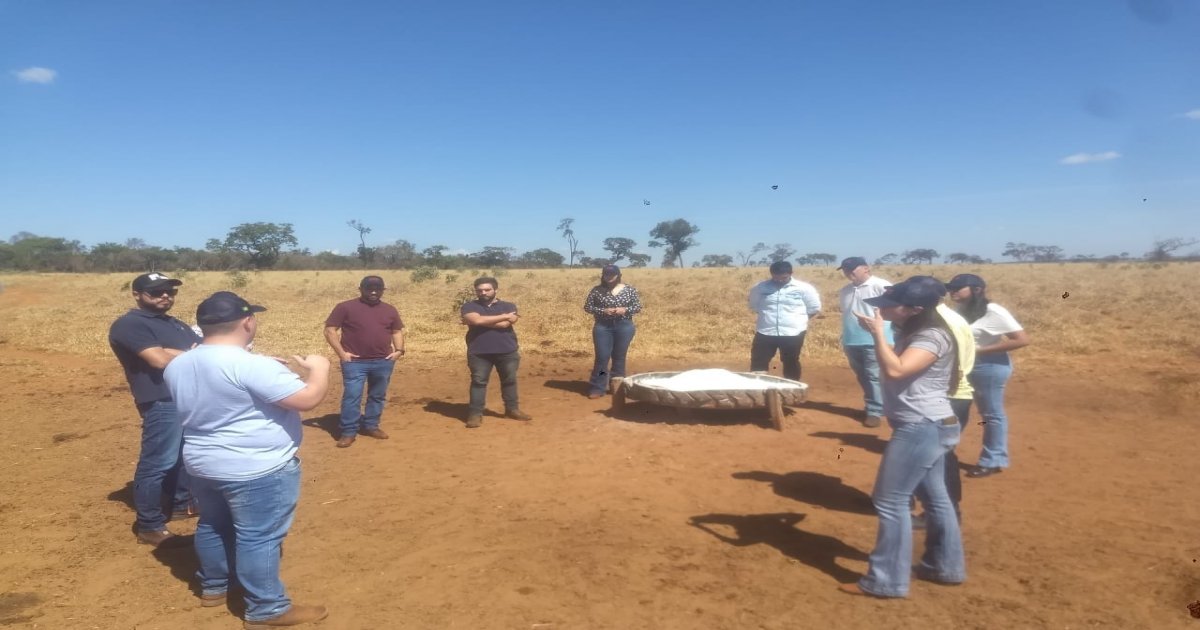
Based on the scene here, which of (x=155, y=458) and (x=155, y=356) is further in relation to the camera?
(x=155, y=458)

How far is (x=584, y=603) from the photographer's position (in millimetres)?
3650

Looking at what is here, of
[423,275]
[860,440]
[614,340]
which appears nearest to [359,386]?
[614,340]

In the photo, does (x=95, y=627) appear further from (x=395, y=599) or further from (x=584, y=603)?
(x=584, y=603)

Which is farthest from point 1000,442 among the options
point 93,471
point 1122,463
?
point 93,471

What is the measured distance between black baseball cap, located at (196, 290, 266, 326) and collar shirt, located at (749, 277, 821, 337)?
18.1ft

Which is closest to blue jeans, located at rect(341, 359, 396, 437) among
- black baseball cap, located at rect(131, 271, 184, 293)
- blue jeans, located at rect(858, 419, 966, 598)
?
black baseball cap, located at rect(131, 271, 184, 293)

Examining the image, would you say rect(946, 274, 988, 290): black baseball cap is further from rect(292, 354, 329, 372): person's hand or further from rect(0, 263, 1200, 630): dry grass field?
rect(292, 354, 329, 372): person's hand

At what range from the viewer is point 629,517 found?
4836 millimetres

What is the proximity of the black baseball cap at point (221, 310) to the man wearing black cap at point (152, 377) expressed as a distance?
145cm

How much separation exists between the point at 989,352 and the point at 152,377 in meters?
5.79

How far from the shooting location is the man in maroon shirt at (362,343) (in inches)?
262

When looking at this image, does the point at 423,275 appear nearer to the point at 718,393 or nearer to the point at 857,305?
the point at 718,393

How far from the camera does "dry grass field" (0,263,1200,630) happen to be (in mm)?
3604

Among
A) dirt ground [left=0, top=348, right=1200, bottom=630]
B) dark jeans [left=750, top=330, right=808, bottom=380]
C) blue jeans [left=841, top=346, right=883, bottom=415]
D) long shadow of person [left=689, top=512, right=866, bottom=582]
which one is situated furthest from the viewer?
dark jeans [left=750, top=330, right=808, bottom=380]
